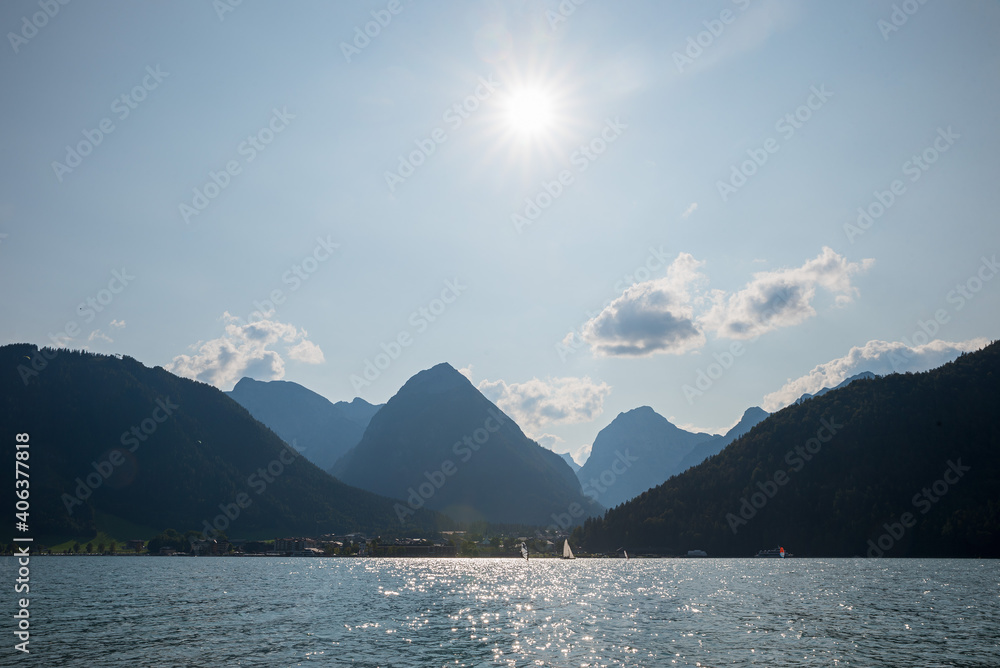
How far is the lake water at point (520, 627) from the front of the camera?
2186 inches

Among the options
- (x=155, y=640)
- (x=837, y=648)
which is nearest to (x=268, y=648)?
(x=155, y=640)

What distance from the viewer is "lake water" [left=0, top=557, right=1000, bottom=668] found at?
55.5 m

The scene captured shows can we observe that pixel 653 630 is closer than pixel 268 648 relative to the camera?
No

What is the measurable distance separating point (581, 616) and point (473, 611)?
56.5 ft

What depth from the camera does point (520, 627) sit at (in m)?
75.6

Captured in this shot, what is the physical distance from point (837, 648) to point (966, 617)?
107ft

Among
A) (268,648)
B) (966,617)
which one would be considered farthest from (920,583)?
(268,648)

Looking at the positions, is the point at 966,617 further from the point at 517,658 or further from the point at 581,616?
the point at 517,658

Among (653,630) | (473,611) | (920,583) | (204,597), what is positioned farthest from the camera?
(920,583)

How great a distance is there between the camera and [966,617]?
79.4 meters

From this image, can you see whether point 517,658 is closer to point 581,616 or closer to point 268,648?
point 268,648

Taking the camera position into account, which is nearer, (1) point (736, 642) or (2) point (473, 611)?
(1) point (736, 642)

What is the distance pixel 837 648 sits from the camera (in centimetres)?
6028

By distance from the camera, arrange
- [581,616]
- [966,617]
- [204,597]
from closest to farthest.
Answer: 1. [966,617]
2. [581,616]
3. [204,597]
